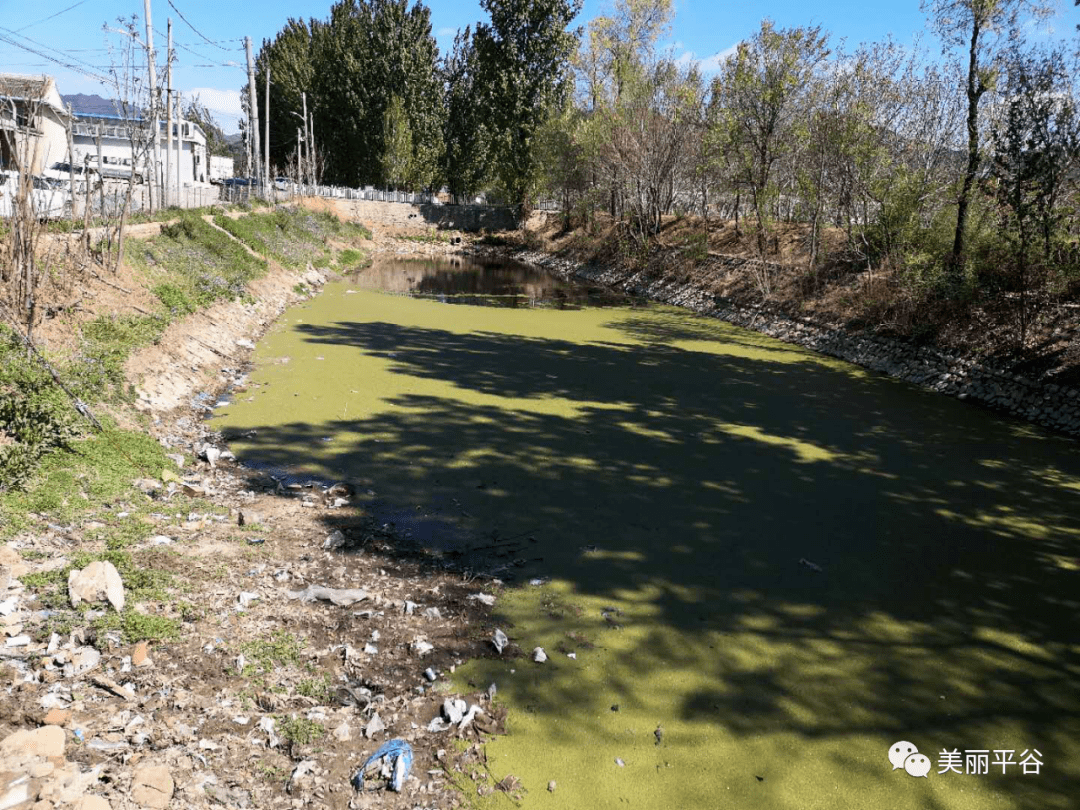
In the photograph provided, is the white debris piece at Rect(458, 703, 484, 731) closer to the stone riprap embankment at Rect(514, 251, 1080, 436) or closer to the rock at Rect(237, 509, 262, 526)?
the rock at Rect(237, 509, 262, 526)

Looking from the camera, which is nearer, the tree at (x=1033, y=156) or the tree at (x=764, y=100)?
the tree at (x=1033, y=156)

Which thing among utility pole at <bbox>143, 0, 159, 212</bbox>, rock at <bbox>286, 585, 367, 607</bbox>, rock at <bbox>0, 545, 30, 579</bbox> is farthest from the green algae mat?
utility pole at <bbox>143, 0, 159, 212</bbox>

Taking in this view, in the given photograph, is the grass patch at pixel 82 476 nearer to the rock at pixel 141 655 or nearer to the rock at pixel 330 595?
the rock at pixel 141 655

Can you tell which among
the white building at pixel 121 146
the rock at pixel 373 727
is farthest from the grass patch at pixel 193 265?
the white building at pixel 121 146

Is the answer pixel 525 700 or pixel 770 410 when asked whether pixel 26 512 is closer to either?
pixel 525 700

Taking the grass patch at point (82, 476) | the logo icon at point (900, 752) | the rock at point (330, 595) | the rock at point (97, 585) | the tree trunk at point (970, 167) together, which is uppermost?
the tree trunk at point (970, 167)

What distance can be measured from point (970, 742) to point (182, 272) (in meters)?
16.3

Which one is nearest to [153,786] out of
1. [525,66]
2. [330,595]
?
[330,595]

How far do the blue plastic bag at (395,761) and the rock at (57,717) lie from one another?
164 centimetres

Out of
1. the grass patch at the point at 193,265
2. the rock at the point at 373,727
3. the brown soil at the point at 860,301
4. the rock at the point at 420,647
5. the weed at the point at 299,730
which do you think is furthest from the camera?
the brown soil at the point at 860,301

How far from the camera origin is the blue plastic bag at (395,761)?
13.3 ft

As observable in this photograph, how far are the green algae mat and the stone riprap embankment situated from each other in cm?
89

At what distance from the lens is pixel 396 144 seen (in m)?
53.2

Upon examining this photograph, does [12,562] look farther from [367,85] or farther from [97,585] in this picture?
[367,85]
